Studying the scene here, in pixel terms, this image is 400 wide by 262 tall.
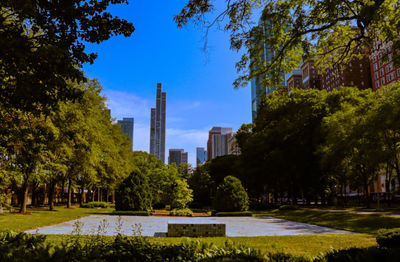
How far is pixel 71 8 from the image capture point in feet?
20.6

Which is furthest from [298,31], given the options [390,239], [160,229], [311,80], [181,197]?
[311,80]

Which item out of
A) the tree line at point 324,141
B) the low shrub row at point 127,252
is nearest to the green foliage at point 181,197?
the tree line at point 324,141

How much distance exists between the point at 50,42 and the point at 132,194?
1669 centimetres

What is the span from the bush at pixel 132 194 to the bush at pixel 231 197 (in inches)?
251

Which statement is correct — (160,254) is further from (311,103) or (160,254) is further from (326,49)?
(311,103)

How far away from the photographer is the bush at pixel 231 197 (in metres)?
22.7

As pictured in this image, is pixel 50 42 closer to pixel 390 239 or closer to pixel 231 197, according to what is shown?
pixel 390 239

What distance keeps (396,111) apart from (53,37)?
2056 cm

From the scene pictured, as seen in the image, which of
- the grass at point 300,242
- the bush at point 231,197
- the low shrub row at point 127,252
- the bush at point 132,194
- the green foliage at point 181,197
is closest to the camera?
the low shrub row at point 127,252

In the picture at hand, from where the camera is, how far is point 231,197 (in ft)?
74.1

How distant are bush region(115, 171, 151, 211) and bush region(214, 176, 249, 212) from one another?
637 cm

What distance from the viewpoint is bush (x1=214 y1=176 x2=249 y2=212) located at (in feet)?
74.4

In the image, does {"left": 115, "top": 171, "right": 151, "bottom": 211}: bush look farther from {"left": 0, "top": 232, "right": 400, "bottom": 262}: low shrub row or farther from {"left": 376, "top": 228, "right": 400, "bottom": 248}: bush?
{"left": 376, "top": 228, "right": 400, "bottom": 248}: bush

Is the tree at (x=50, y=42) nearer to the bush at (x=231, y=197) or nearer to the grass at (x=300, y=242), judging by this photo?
the grass at (x=300, y=242)
